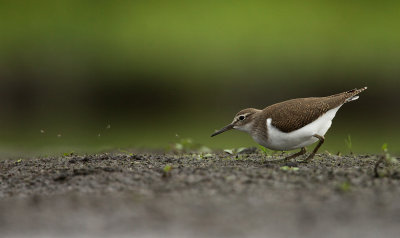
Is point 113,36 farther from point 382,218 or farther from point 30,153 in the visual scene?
point 382,218

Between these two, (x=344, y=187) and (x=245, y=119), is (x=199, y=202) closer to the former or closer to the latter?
(x=344, y=187)

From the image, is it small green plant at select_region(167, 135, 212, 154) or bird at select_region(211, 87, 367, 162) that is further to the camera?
small green plant at select_region(167, 135, 212, 154)

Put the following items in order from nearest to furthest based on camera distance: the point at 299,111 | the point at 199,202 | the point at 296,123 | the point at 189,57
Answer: the point at 199,202
the point at 296,123
the point at 299,111
the point at 189,57

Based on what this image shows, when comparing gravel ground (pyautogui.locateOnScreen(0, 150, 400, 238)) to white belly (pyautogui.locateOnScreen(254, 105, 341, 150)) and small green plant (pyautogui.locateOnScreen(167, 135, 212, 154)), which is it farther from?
small green plant (pyautogui.locateOnScreen(167, 135, 212, 154))

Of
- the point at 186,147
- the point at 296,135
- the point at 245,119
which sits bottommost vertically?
the point at 296,135

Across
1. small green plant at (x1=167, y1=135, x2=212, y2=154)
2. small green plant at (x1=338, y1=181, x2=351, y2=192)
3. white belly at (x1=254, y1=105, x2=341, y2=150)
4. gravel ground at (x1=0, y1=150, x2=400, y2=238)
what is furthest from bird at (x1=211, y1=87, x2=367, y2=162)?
small green plant at (x1=338, y1=181, x2=351, y2=192)

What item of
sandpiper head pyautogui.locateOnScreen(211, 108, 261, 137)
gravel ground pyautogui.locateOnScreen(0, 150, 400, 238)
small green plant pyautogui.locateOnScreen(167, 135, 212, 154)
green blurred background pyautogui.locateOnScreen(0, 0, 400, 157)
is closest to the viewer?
gravel ground pyautogui.locateOnScreen(0, 150, 400, 238)

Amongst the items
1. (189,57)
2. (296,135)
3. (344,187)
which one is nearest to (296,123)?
(296,135)

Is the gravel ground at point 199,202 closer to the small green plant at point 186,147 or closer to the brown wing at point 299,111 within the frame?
the brown wing at point 299,111
